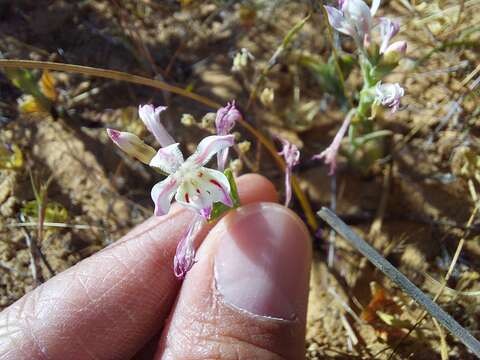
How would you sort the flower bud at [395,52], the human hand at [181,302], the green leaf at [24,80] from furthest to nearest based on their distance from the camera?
the green leaf at [24,80]
the flower bud at [395,52]
the human hand at [181,302]

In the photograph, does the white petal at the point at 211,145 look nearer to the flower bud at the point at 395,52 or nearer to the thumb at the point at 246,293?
the thumb at the point at 246,293

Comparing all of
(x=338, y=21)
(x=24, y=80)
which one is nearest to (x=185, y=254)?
(x=338, y=21)

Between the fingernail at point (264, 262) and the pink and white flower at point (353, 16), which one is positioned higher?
the pink and white flower at point (353, 16)

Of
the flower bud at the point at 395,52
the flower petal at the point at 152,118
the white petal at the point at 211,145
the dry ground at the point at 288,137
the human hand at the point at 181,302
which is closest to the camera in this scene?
the white petal at the point at 211,145

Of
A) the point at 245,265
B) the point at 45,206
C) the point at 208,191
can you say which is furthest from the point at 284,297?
the point at 45,206

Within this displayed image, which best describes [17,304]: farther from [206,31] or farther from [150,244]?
[206,31]

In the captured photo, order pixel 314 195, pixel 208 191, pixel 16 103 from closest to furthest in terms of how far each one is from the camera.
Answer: pixel 208 191 → pixel 314 195 → pixel 16 103

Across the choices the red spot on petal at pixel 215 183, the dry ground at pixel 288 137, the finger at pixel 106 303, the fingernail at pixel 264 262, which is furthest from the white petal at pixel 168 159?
the dry ground at pixel 288 137
